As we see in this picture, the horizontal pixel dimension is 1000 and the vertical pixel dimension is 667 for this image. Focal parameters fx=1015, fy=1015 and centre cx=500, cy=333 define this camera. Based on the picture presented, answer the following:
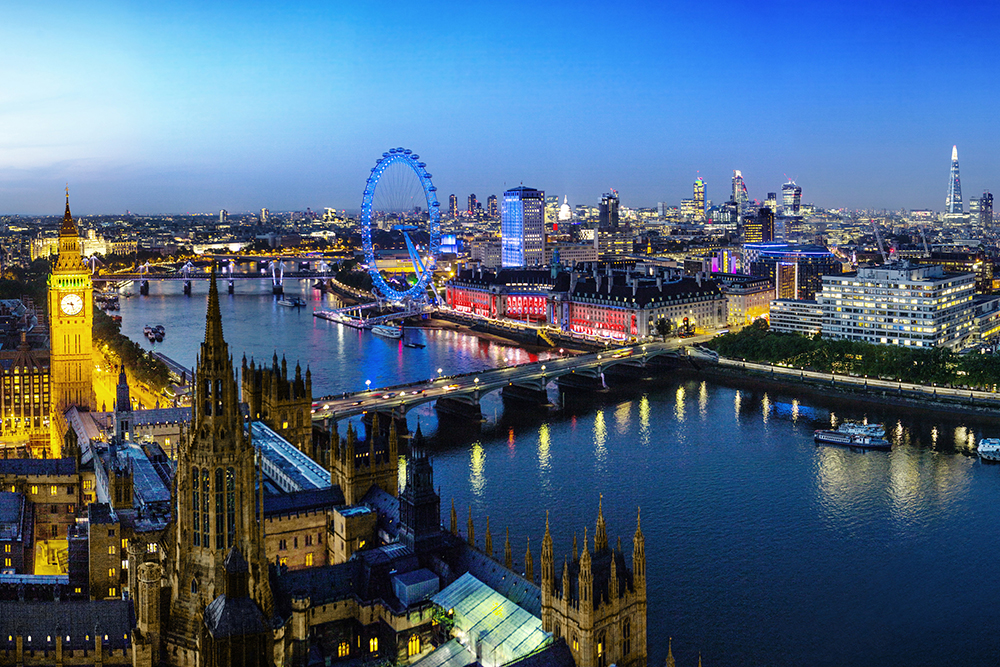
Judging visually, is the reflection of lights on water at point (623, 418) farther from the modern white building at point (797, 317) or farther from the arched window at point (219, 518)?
the arched window at point (219, 518)

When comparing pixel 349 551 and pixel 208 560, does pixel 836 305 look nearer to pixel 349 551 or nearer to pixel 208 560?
pixel 349 551

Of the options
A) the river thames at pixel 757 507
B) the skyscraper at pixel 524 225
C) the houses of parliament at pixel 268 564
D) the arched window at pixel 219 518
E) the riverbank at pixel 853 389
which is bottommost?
the river thames at pixel 757 507

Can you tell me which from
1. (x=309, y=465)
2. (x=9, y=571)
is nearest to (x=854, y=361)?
(x=309, y=465)

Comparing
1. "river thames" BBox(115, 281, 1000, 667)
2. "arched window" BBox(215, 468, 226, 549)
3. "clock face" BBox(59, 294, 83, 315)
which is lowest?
"river thames" BBox(115, 281, 1000, 667)

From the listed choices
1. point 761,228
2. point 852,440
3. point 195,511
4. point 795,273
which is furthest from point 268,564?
point 761,228

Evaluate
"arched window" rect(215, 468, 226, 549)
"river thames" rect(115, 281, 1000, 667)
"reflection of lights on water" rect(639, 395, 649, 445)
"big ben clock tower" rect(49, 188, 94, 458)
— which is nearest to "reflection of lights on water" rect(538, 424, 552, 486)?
"river thames" rect(115, 281, 1000, 667)

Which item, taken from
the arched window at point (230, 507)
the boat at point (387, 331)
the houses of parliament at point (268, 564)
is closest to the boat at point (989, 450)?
the houses of parliament at point (268, 564)

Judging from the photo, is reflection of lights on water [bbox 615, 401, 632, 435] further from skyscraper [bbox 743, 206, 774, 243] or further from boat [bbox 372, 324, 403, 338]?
skyscraper [bbox 743, 206, 774, 243]
